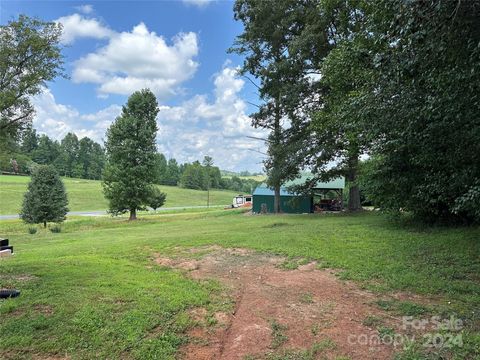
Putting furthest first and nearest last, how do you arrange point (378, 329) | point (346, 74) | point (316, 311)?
point (346, 74), point (316, 311), point (378, 329)

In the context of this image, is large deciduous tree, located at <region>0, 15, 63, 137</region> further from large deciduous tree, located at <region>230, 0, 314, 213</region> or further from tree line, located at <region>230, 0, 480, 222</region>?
large deciduous tree, located at <region>230, 0, 314, 213</region>

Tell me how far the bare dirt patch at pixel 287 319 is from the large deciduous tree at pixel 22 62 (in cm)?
482

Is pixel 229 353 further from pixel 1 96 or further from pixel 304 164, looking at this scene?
pixel 304 164

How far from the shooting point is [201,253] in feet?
30.0

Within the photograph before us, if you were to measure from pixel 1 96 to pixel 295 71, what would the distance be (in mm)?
16910

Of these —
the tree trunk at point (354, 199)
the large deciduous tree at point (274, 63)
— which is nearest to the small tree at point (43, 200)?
the large deciduous tree at point (274, 63)

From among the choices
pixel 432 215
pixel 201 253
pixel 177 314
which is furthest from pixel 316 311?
pixel 432 215

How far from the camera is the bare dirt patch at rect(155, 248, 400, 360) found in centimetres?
402

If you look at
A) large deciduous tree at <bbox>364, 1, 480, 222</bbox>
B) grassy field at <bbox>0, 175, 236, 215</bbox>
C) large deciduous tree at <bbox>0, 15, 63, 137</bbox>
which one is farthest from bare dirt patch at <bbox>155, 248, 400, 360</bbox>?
grassy field at <bbox>0, 175, 236, 215</bbox>

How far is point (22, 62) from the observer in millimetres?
6457

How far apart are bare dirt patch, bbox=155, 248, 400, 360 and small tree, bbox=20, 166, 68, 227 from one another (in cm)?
2269

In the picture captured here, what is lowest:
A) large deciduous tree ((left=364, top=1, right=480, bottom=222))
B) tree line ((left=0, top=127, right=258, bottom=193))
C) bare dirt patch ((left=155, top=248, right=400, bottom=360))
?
bare dirt patch ((left=155, top=248, right=400, bottom=360))

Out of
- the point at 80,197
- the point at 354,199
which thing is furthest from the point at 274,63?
the point at 80,197

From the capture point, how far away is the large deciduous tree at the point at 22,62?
20.4ft
